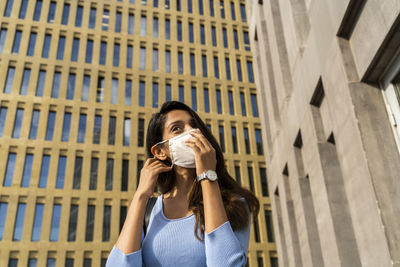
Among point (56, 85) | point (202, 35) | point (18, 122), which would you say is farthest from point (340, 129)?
point (202, 35)

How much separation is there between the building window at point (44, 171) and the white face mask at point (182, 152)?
29899 mm

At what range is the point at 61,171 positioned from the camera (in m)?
30.4

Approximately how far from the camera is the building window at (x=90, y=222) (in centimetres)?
2880

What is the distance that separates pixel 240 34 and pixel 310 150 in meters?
32.5

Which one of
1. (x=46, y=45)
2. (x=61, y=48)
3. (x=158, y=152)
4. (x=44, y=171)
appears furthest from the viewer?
(x=61, y=48)

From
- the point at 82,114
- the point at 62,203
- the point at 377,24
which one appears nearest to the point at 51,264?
the point at 62,203

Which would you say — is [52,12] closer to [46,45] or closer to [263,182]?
[46,45]

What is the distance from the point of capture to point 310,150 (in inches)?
371

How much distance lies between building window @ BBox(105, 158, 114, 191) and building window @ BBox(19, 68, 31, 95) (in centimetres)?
919

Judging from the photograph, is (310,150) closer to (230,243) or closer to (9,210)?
(230,243)

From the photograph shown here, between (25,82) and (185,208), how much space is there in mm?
33974

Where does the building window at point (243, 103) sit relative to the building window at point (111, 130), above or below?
above

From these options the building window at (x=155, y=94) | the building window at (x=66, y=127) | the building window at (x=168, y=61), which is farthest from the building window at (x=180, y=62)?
the building window at (x=66, y=127)

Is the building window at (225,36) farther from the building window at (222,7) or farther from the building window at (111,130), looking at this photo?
the building window at (111,130)
